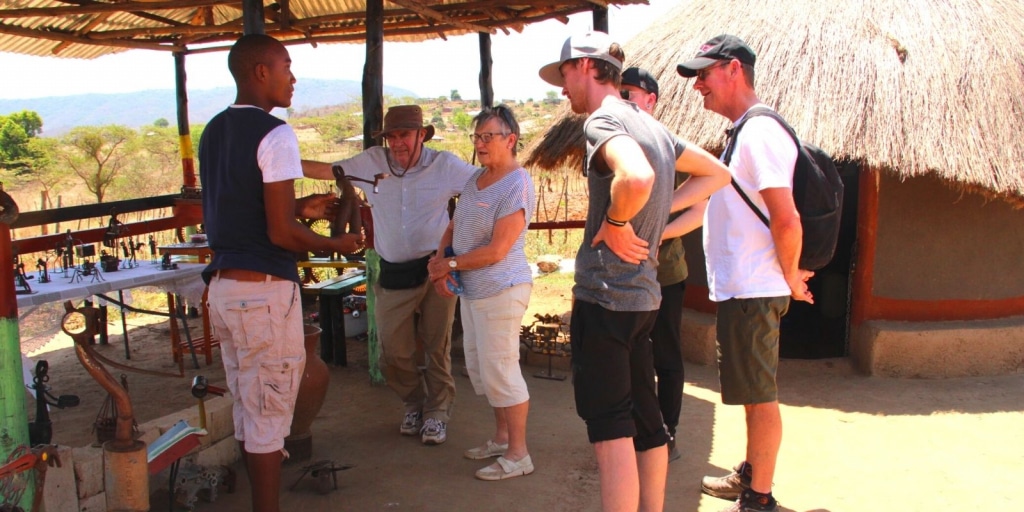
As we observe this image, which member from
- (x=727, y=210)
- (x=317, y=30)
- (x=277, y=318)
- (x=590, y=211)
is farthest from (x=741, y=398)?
(x=317, y=30)

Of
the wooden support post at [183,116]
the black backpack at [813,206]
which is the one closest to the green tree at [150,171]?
the wooden support post at [183,116]

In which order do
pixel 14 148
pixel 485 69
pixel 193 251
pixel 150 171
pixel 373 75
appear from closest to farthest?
pixel 373 75 < pixel 193 251 < pixel 485 69 < pixel 150 171 < pixel 14 148

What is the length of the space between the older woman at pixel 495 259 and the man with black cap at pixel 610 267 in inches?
37.1

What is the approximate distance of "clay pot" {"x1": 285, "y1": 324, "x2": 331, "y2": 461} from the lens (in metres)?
4.07

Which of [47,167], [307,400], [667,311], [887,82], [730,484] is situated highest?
[887,82]

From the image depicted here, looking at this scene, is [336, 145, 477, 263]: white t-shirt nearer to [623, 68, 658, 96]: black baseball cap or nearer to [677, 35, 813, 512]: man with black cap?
[623, 68, 658, 96]: black baseball cap

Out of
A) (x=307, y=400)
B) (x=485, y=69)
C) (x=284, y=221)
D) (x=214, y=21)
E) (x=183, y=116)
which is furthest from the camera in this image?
(x=183, y=116)

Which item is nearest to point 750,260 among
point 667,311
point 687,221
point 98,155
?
point 687,221

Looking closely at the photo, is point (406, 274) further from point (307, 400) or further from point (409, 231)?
point (307, 400)

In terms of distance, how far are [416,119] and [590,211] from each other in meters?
1.87

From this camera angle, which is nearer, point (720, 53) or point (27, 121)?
point (720, 53)

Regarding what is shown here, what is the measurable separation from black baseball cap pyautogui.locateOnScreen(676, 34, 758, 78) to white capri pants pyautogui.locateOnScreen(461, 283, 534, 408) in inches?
51.0

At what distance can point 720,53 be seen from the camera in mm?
3166

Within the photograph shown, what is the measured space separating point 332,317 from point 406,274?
2.07 metres
